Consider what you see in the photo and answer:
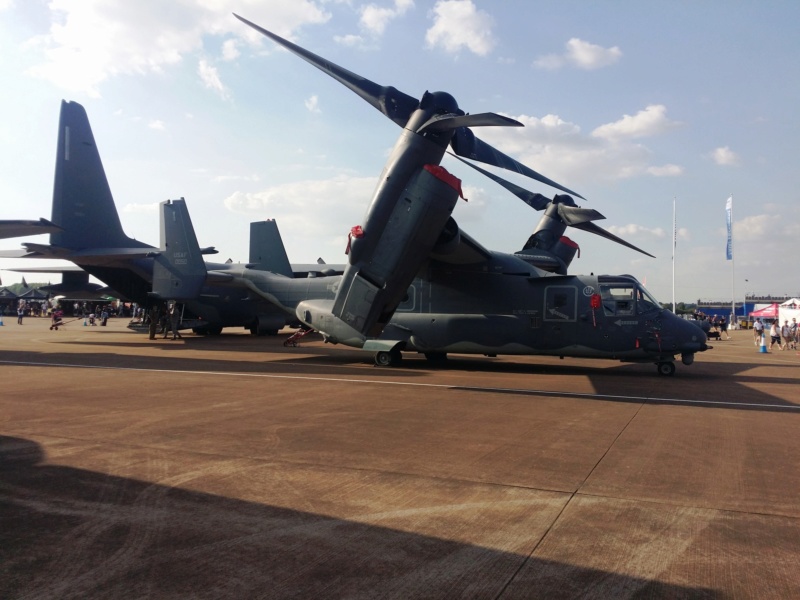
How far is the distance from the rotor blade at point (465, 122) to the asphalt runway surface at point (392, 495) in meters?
5.11

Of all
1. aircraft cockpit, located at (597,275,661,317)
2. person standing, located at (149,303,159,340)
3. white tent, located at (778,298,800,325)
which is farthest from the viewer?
white tent, located at (778,298,800,325)

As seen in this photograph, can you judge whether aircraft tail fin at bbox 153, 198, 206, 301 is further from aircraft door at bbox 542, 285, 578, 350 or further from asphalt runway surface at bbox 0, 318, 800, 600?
aircraft door at bbox 542, 285, 578, 350

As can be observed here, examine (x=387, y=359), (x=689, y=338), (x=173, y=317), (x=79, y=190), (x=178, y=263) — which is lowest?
(x=387, y=359)

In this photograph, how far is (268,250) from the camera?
27812 mm

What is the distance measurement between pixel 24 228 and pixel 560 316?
50.4 ft

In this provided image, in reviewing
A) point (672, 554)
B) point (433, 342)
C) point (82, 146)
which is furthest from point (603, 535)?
point (82, 146)

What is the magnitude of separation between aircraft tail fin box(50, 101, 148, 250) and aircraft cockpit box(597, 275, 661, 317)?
21959 millimetres

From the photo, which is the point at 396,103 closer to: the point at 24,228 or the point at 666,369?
the point at 666,369

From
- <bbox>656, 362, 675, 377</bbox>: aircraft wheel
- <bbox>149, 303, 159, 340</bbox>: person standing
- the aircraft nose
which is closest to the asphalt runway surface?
the aircraft nose

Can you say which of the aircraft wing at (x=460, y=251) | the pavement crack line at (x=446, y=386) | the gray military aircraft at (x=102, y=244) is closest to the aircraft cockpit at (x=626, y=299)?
the aircraft wing at (x=460, y=251)

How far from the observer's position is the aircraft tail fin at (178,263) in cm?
2434

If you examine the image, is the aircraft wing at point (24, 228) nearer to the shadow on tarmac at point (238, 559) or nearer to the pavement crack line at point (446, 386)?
the pavement crack line at point (446, 386)

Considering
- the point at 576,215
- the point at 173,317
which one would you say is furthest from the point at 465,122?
the point at 173,317

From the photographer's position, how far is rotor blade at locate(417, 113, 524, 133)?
11.1 metres
